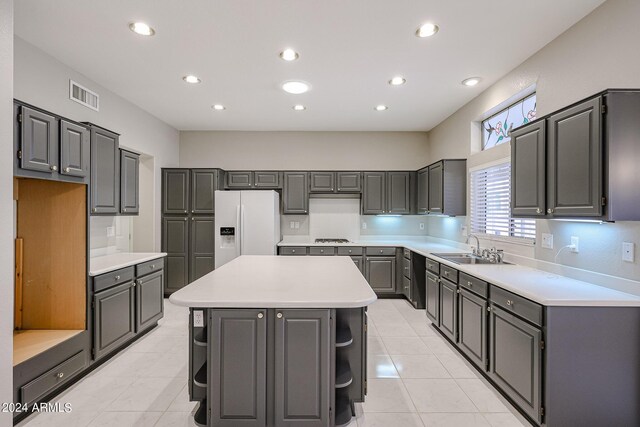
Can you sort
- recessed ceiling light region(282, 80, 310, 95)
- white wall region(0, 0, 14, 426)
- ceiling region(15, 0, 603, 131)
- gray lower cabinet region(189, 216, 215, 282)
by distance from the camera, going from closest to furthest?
white wall region(0, 0, 14, 426) < ceiling region(15, 0, 603, 131) < recessed ceiling light region(282, 80, 310, 95) < gray lower cabinet region(189, 216, 215, 282)

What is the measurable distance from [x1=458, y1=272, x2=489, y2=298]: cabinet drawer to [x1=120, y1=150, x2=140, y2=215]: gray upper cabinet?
3.54 metres

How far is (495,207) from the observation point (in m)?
3.59

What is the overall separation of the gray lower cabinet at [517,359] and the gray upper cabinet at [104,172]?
3.58 meters

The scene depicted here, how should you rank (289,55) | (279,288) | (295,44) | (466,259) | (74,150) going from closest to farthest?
1. (279,288)
2. (74,150)
3. (295,44)
4. (289,55)
5. (466,259)

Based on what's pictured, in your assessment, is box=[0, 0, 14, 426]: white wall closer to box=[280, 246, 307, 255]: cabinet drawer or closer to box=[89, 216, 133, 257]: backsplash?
box=[89, 216, 133, 257]: backsplash

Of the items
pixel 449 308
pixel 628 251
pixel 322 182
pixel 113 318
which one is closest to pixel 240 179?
pixel 322 182

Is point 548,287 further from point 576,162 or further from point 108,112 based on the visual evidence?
point 108,112

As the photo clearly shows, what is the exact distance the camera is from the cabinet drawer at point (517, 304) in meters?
1.94

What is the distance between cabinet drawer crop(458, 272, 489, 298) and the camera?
8.38ft

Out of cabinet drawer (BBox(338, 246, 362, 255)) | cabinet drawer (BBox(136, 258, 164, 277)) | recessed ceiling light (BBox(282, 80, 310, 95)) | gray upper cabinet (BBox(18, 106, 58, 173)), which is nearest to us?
gray upper cabinet (BBox(18, 106, 58, 173))

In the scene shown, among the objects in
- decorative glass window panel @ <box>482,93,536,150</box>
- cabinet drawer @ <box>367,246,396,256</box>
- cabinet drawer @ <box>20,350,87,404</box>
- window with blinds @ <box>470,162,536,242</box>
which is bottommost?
cabinet drawer @ <box>20,350,87,404</box>

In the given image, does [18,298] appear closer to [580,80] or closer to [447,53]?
[447,53]

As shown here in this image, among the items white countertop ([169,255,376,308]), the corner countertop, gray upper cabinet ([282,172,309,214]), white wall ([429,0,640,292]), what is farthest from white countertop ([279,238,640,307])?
the corner countertop

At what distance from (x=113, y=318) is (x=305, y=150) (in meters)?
3.83
